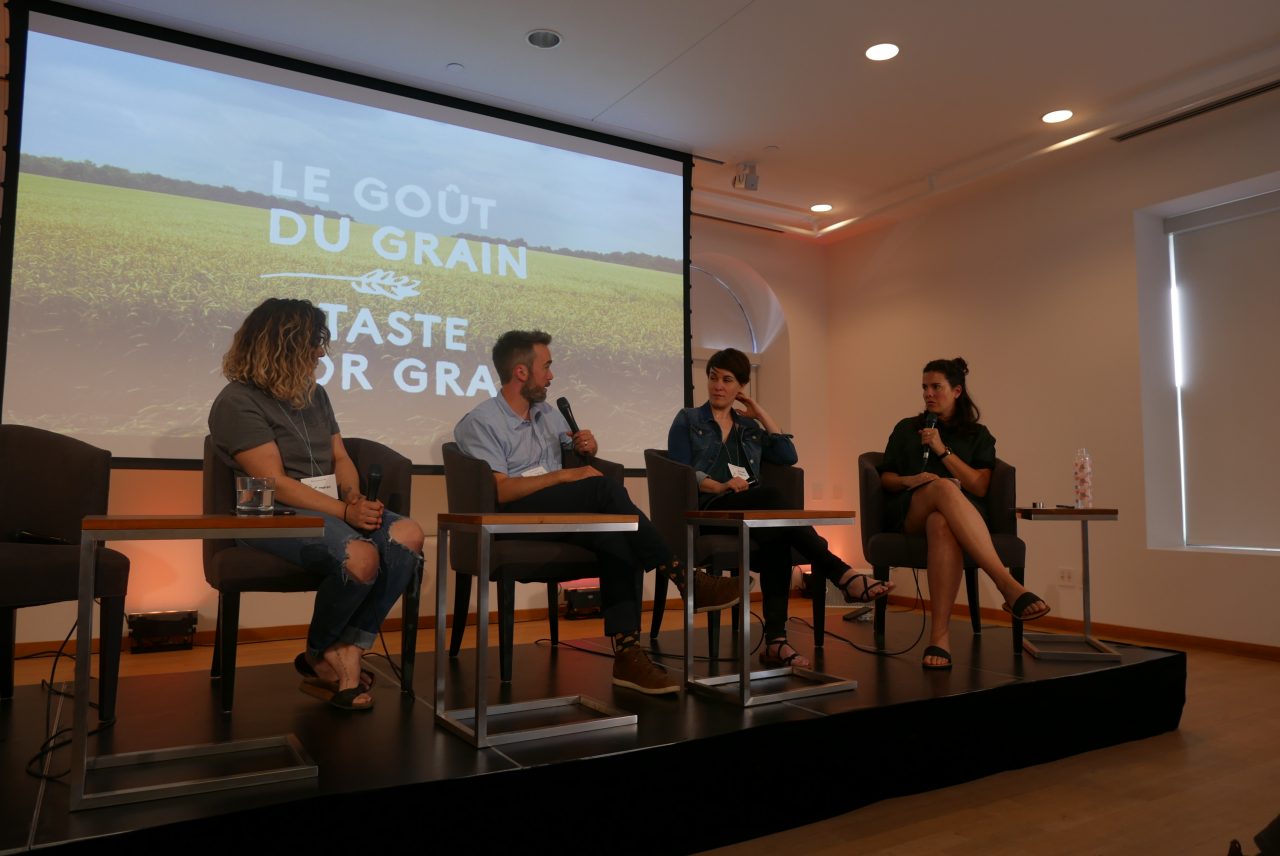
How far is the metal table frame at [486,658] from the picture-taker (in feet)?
6.16

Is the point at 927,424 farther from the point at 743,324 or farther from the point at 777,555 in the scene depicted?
the point at 743,324

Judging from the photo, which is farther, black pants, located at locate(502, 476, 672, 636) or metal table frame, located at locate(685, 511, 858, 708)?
black pants, located at locate(502, 476, 672, 636)

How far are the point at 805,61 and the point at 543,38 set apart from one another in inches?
47.8

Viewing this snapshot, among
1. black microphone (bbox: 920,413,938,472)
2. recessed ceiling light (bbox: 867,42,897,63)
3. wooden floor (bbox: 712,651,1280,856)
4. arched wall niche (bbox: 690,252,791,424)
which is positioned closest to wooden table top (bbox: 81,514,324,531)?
wooden floor (bbox: 712,651,1280,856)

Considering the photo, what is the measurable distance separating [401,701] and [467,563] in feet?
1.90

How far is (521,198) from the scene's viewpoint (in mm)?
4691

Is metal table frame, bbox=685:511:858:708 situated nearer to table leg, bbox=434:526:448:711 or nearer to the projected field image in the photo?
table leg, bbox=434:526:448:711

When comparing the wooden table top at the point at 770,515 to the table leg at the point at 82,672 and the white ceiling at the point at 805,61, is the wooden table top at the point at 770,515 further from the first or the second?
the white ceiling at the point at 805,61

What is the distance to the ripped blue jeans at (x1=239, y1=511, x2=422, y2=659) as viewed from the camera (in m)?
2.21

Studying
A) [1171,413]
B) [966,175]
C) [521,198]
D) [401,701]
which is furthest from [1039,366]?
[401,701]

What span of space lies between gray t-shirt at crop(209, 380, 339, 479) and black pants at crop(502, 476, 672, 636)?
61cm

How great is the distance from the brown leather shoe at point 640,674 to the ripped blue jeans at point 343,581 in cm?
63

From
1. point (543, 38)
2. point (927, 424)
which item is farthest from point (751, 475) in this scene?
point (543, 38)

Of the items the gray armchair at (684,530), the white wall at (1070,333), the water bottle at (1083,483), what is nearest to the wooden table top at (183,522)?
the gray armchair at (684,530)
